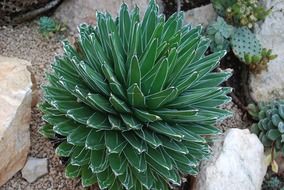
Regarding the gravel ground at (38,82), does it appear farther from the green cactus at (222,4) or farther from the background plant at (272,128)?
the green cactus at (222,4)

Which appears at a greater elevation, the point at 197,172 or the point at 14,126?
the point at 14,126

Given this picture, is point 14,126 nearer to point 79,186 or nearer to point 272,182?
point 79,186

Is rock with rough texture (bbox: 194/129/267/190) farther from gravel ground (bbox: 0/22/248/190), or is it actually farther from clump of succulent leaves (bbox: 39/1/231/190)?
gravel ground (bbox: 0/22/248/190)

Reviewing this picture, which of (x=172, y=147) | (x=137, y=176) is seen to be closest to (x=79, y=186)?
(x=137, y=176)

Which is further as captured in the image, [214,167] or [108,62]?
[214,167]

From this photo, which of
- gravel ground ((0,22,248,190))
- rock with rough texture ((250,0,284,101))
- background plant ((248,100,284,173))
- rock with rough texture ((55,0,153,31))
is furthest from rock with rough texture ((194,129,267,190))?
rock with rough texture ((55,0,153,31))

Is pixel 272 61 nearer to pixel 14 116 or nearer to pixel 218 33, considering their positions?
pixel 218 33
